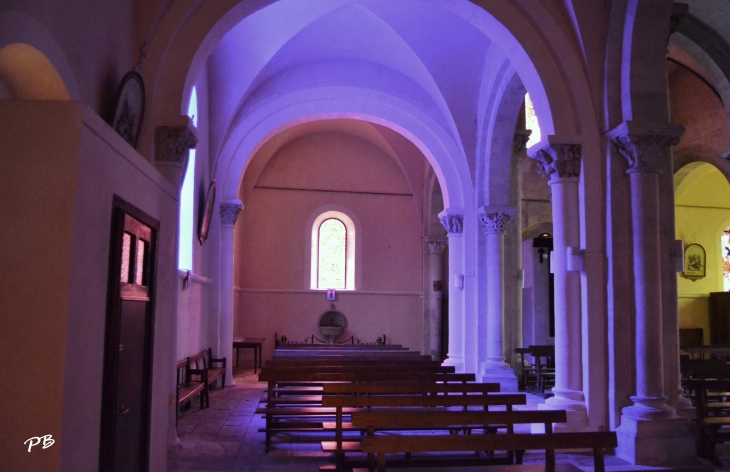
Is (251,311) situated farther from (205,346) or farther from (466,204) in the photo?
(466,204)

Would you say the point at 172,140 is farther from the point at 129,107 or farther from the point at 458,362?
the point at 458,362

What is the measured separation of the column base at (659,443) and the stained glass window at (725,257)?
16.0m

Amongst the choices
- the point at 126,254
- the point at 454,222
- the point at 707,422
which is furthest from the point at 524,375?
the point at 126,254

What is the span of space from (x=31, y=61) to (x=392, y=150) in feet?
49.7

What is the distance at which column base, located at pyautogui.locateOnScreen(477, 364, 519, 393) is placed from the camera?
36.2ft

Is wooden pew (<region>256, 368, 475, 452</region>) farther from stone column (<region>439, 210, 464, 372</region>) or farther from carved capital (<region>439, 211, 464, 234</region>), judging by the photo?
carved capital (<region>439, 211, 464, 234</region>)

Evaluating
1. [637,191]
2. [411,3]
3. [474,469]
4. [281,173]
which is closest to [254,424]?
[474,469]

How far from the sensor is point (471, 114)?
38.8 ft

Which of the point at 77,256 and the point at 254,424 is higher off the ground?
the point at 77,256

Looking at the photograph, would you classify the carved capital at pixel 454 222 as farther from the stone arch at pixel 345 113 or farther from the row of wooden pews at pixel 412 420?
the row of wooden pews at pixel 412 420

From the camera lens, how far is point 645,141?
6895 millimetres

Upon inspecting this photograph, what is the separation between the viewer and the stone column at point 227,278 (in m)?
13.2

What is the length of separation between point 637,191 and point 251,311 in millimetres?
14405

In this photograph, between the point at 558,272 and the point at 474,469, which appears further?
the point at 558,272
